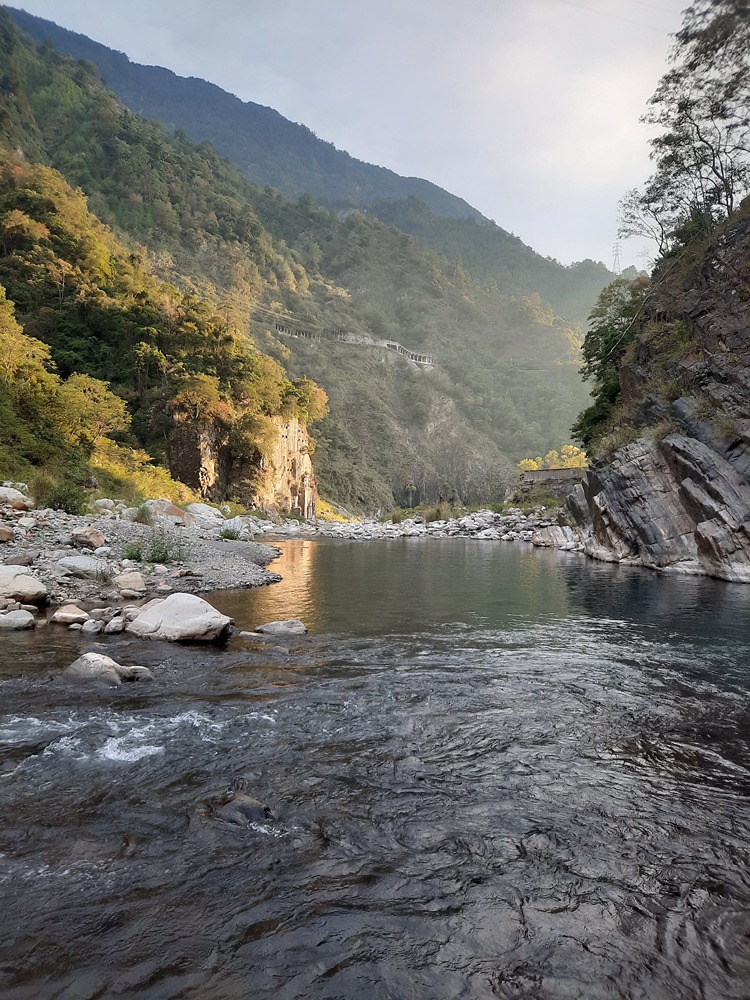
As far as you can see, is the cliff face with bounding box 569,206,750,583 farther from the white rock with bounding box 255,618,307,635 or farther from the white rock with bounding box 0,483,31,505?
the white rock with bounding box 0,483,31,505

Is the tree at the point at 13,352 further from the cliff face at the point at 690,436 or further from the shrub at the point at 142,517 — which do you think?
the cliff face at the point at 690,436

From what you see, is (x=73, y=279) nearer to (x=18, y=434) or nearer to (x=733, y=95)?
(x=18, y=434)

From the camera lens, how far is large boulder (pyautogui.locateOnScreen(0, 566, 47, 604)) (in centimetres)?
994

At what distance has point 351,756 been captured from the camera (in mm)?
4852

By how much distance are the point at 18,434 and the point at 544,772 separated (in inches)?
996

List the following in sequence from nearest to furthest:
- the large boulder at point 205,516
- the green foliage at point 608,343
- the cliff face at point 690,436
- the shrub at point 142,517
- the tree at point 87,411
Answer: the cliff face at point 690,436 → the shrub at point 142,517 → the tree at point 87,411 → the green foliage at point 608,343 → the large boulder at point 205,516

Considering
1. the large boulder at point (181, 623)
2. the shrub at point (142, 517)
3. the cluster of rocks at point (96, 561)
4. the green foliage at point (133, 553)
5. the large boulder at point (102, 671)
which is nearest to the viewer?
the large boulder at point (102, 671)

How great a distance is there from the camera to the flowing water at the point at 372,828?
255cm

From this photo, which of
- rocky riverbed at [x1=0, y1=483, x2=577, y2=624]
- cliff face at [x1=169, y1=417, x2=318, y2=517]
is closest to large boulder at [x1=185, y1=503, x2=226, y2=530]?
rocky riverbed at [x1=0, y1=483, x2=577, y2=624]

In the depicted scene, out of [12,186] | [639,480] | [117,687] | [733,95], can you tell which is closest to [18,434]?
[117,687]

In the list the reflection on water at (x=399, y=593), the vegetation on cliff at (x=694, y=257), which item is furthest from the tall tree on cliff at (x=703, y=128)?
the reflection on water at (x=399, y=593)

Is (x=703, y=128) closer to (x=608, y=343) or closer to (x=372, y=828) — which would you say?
(x=608, y=343)

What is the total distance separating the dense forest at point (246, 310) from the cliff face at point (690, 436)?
115 ft

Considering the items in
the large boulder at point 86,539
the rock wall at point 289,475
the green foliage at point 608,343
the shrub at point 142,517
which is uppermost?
the green foliage at point 608,343
